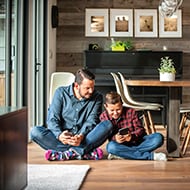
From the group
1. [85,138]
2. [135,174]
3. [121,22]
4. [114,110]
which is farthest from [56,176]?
[121,22]

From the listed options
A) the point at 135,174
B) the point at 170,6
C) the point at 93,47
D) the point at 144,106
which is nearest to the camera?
the point at 135,174

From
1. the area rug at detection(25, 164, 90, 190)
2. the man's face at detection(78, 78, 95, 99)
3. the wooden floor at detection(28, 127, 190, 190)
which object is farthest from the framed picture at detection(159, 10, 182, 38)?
the area rug at detection(25, 164, 90, 190)

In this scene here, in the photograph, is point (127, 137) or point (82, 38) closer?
point (127, 137)

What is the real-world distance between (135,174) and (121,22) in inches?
179

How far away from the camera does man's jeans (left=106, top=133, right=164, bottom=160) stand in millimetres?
4074

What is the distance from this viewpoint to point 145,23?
754cm

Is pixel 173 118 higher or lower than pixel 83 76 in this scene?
lower

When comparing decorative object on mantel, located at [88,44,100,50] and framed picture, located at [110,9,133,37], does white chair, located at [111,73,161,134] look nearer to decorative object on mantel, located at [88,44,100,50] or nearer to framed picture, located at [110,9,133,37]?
decorative object on mantel, located at [88,44,100,50]

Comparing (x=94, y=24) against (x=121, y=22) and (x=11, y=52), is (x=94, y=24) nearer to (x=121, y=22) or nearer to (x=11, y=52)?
(x=121, y=22)

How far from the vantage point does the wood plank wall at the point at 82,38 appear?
753 centimetres

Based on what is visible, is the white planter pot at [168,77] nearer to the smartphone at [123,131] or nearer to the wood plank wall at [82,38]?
the smartphone at [123,131]

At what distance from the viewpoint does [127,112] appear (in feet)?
13.8

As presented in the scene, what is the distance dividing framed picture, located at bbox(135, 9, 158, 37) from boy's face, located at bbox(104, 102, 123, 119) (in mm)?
3645

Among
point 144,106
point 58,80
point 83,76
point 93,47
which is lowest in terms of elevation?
point 144,106
